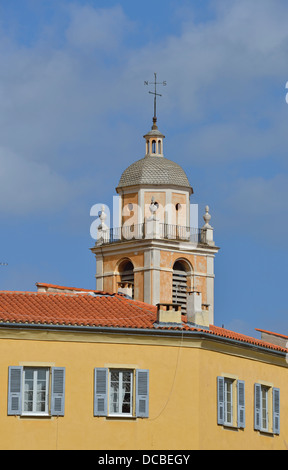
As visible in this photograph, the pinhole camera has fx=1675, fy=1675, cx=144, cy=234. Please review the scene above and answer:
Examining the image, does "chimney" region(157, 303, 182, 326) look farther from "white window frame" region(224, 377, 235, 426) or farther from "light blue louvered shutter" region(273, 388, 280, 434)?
"light blue louvered shutter" region(273, 388, 280, 434)

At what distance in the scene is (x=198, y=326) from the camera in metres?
54.7

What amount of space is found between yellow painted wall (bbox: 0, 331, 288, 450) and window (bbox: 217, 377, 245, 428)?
0.35 metres

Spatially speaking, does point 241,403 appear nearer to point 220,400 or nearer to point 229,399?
point 229,399

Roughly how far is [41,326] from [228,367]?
268 inches

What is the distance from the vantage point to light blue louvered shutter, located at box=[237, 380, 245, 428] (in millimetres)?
54844

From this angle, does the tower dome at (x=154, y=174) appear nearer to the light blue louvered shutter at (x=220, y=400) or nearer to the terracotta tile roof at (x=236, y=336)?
the terracotta tile roof at (x=236, y=336)

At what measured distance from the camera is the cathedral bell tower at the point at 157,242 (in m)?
84.9

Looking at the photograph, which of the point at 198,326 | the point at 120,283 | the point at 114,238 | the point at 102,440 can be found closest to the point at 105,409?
the point at 102,440

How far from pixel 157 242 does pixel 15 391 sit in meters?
34.4

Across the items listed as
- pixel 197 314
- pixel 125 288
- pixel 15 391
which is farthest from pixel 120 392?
pixel 125 288

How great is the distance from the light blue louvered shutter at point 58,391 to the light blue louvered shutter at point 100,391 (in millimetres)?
1046

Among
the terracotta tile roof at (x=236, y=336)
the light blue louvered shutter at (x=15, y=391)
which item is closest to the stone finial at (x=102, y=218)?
the terracotta tile roof at (x=236, y=336)

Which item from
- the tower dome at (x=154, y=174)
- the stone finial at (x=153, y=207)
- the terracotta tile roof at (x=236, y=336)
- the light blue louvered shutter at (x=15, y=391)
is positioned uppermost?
the tower dome at (x=154, y=174)

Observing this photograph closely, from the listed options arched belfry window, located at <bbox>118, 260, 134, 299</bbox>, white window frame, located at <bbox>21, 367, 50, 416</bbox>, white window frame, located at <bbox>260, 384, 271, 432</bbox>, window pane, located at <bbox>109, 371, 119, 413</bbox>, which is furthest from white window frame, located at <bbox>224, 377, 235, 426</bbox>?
arched belfry window, located at <bbox>118, 260, 134, 299</bbox>
